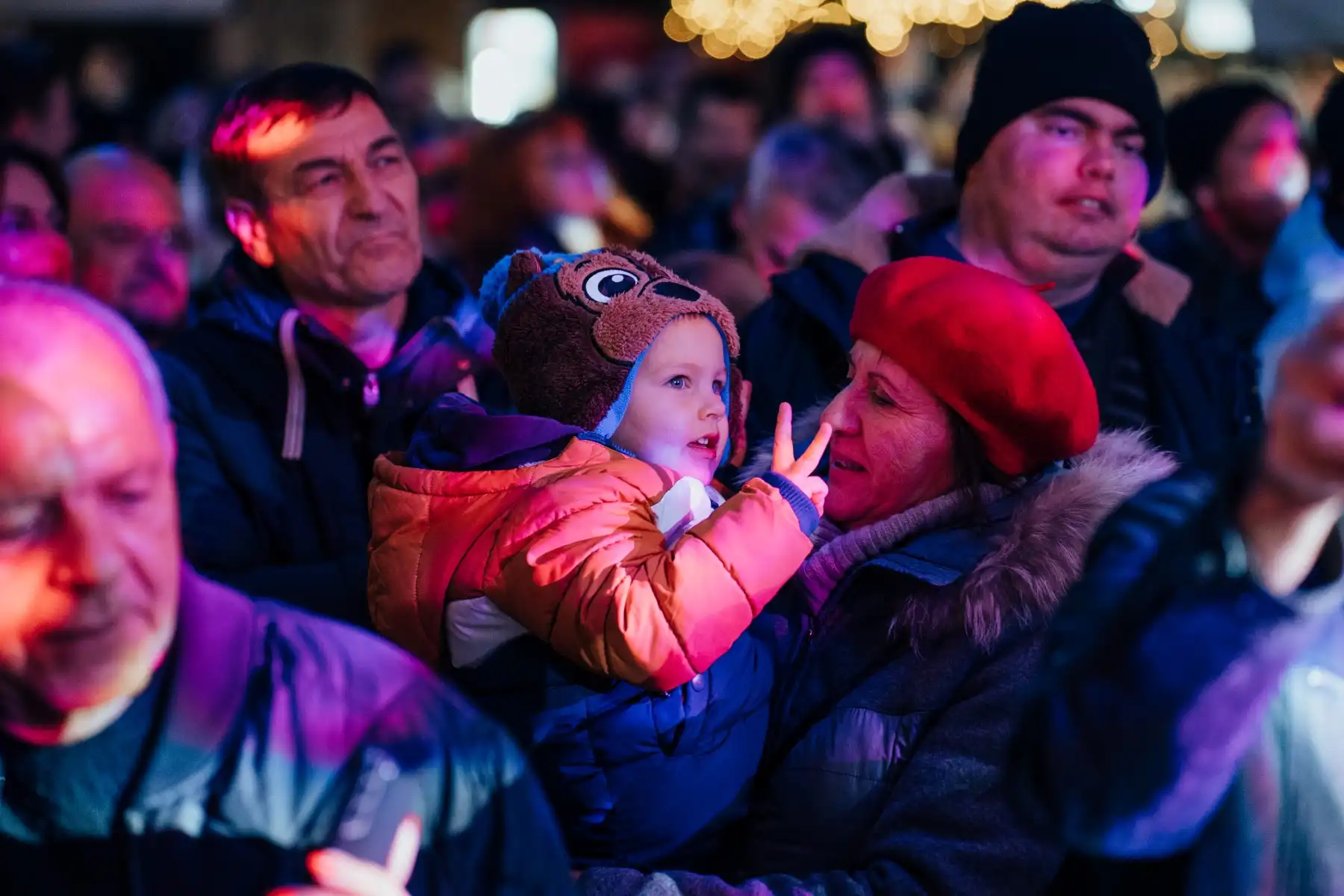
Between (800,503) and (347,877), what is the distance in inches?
34.9

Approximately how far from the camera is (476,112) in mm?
16812

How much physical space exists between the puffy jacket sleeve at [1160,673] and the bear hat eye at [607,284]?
39.8 inches

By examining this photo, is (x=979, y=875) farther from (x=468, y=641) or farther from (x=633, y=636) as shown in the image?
(x=468, y=641)

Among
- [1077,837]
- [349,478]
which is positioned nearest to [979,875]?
[1077,837]

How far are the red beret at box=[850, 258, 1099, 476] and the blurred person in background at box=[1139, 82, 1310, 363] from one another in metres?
3.02

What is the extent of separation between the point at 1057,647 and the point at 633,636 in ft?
1.96

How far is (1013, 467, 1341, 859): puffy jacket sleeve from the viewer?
53.2 inches

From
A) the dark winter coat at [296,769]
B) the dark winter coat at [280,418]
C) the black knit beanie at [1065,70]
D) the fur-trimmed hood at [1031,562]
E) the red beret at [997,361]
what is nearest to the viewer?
the dark winter coat at [296,769]

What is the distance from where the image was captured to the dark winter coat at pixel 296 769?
51.8 inches

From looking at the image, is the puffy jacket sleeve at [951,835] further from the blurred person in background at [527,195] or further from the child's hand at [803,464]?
the blurred person in background at [527,195]

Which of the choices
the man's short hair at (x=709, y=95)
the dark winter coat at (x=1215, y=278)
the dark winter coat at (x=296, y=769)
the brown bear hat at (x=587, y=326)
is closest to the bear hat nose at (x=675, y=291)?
the brown bear hat at (x=587, y=326)

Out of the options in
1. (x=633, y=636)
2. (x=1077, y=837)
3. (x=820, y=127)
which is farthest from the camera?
(x=820, y=127)

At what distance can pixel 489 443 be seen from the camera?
2.07m

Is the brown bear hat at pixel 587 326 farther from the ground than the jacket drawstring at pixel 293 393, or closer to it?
farther from the ground
